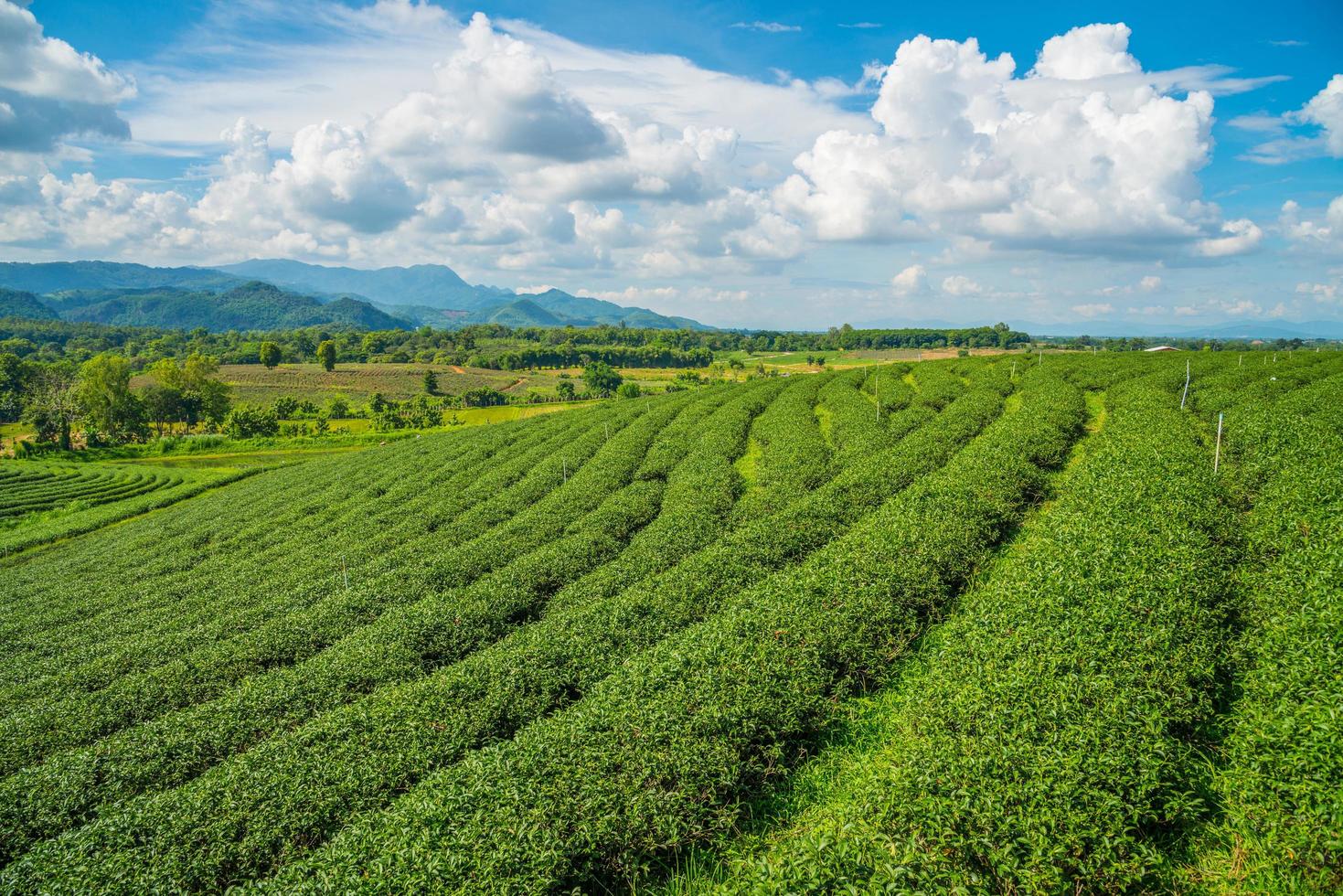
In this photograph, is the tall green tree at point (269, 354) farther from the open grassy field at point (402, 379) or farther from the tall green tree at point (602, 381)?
the tall green tree at point (602, 381)

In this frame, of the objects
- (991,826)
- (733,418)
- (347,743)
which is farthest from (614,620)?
(733,418)

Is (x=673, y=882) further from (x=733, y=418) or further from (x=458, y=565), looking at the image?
(x=733, y=418)

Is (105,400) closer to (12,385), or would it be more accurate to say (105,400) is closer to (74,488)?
(74,488)

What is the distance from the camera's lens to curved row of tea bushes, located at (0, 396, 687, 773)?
19672mm

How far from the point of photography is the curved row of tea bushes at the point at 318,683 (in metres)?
15.6

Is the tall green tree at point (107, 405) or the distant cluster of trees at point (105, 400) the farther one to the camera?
the tall green tree at point (107, 405)

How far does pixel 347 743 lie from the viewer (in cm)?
1524

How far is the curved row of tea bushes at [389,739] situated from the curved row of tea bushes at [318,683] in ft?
7.54

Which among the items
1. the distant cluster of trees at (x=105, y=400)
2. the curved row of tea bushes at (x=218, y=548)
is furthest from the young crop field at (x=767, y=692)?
the distant cluster of trees at (x=105, y=400)

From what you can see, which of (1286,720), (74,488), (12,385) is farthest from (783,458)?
(12,385)

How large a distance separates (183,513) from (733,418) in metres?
51.1

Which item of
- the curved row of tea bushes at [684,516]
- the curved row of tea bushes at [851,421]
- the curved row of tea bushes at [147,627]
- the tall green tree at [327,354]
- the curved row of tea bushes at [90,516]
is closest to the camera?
the curved row of tea bushes at [147,627]

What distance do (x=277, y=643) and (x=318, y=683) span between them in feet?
18.7

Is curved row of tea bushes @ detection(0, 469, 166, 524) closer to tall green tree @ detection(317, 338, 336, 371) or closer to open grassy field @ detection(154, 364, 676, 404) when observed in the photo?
open grassy field @ detection(154, 364, 676, 404)
